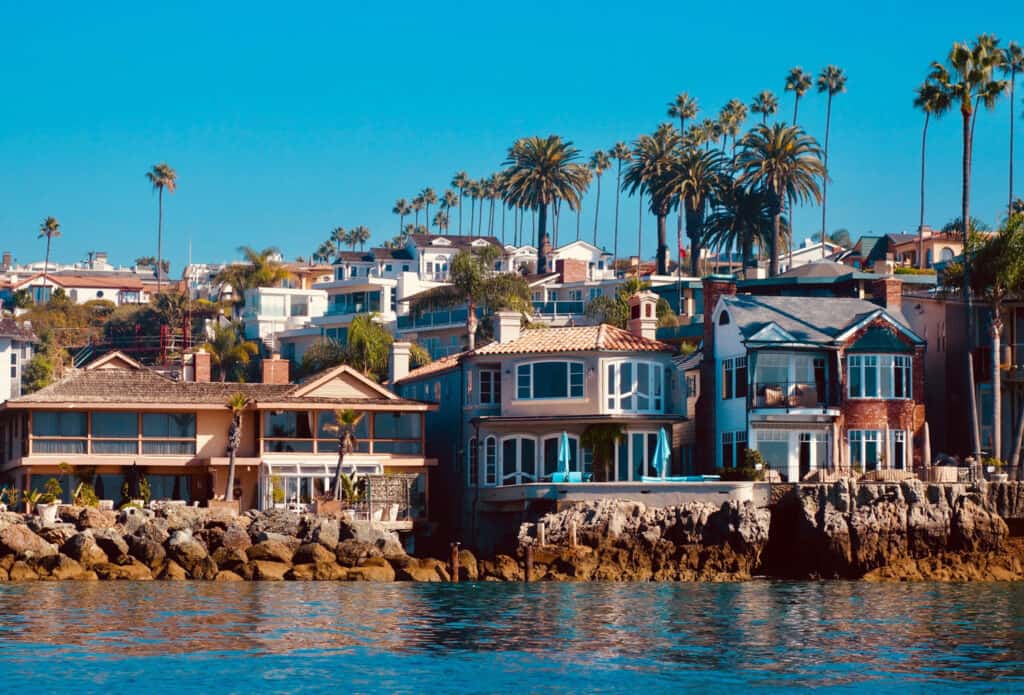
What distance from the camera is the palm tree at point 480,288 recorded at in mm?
88812

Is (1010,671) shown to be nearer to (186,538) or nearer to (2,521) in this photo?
(186,538)

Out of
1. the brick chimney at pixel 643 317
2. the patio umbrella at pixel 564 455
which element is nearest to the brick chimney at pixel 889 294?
the brick chimney at pixel 643 317

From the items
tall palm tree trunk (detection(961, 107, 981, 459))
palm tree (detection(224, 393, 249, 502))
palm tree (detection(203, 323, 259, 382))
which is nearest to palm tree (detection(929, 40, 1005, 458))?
tall palm tree trunk (detection(961, 107, 981, 459))

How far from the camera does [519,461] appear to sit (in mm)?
63500

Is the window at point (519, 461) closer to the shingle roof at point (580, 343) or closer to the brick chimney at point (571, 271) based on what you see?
the shingle roof at point (580, 343)

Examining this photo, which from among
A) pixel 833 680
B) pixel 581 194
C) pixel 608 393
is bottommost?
pixel 833 680

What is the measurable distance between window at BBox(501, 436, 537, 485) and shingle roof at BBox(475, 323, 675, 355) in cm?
334

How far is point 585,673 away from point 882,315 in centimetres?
3164

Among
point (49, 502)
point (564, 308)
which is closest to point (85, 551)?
point (49, 502)

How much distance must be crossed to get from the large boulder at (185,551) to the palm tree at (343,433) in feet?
27.1

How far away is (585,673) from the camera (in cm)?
3438

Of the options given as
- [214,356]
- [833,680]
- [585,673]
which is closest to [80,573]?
[585,673]

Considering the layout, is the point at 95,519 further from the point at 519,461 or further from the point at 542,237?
the point at 542,237

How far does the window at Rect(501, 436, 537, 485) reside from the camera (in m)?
63.3
